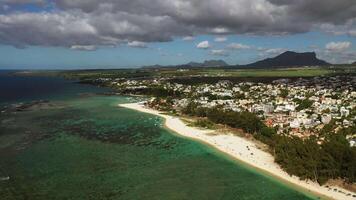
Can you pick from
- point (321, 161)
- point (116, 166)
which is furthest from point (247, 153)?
point (116, 166)

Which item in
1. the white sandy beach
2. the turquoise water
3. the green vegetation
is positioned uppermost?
the green vegetation

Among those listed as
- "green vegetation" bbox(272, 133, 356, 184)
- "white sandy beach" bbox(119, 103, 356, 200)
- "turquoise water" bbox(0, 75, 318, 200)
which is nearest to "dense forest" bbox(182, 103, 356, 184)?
"green vegetation" bbox(272, 133, 356, 184)

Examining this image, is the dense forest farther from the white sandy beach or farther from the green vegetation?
the white sandy beach

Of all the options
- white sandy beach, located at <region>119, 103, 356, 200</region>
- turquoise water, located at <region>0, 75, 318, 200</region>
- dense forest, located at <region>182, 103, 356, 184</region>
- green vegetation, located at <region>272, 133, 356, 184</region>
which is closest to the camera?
white sandy beach, located at <region>119, 103, 356, 200</region>

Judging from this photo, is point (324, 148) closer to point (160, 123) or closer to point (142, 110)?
point (160, 123)

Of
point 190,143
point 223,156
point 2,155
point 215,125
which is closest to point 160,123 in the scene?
point 215,125

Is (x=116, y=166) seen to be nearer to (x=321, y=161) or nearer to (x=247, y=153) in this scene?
(x=247, y=153)

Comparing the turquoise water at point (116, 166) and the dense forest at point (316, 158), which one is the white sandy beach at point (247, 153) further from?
the turquoise water at point (116, 166)
